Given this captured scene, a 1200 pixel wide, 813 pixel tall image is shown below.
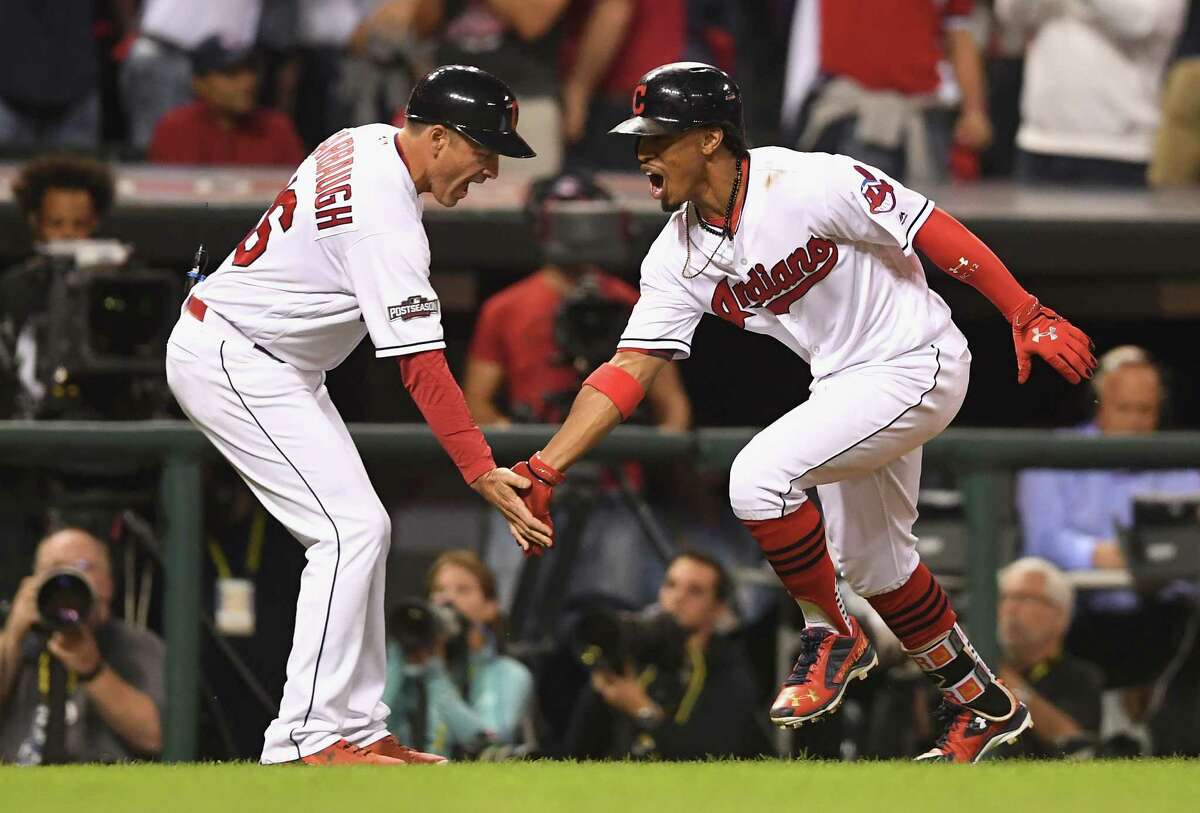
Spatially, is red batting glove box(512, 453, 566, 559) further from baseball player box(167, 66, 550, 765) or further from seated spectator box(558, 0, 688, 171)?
seated spectator box(558, 0, 688, 171)

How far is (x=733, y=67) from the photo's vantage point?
7.80m

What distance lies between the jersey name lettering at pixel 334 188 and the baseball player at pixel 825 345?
0.60 metres

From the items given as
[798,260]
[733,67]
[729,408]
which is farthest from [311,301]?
[733,67]

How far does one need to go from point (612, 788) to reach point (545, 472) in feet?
3.29

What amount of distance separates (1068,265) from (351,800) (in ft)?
12.7

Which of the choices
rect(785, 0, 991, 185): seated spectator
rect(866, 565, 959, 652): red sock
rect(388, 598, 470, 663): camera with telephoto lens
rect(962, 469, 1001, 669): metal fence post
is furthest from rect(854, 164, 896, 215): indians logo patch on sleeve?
rect(785, 0, 991, 185): seated spectator

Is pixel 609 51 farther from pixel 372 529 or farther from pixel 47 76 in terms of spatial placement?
pixel 372 529

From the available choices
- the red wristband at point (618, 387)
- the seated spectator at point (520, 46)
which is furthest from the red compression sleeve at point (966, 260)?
the seated spectator at point (520, 46)

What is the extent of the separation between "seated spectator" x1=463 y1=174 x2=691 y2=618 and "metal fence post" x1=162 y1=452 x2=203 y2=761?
796 mm

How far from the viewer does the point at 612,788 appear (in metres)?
3.64

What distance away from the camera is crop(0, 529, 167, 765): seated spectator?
5.38m

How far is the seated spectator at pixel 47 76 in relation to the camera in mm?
7281

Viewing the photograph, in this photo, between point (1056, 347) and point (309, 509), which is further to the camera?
point (309, 509)

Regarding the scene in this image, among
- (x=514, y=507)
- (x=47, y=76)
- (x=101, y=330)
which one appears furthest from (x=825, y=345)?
(x=47, y=76)
